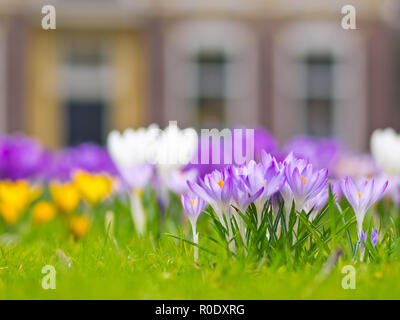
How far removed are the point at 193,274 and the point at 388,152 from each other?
3.06ft

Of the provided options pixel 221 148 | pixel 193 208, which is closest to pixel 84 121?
pixel 221 148

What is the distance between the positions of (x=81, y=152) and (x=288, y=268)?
1.69 metres

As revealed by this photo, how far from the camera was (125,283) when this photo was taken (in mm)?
920

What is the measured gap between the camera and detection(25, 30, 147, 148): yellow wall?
10.6 meters

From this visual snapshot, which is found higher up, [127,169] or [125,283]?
[127,169]

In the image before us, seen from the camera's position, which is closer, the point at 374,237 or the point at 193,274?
the point at 193,274

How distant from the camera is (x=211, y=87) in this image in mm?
10945

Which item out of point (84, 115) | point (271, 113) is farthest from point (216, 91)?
point (84, 115)

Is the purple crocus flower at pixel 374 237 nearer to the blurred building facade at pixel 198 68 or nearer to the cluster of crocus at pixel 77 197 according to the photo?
the cluster of crocus at pixel 77 197

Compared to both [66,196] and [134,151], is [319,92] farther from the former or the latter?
[134,151]

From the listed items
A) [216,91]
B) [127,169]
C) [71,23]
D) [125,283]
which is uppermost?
[71,23]

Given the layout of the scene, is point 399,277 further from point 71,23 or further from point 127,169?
point 71,23

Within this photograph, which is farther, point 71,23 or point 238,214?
point 71,23

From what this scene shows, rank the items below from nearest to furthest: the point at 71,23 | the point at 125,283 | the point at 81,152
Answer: the point at 125,283, the point at 81,152, the point at 71,23
